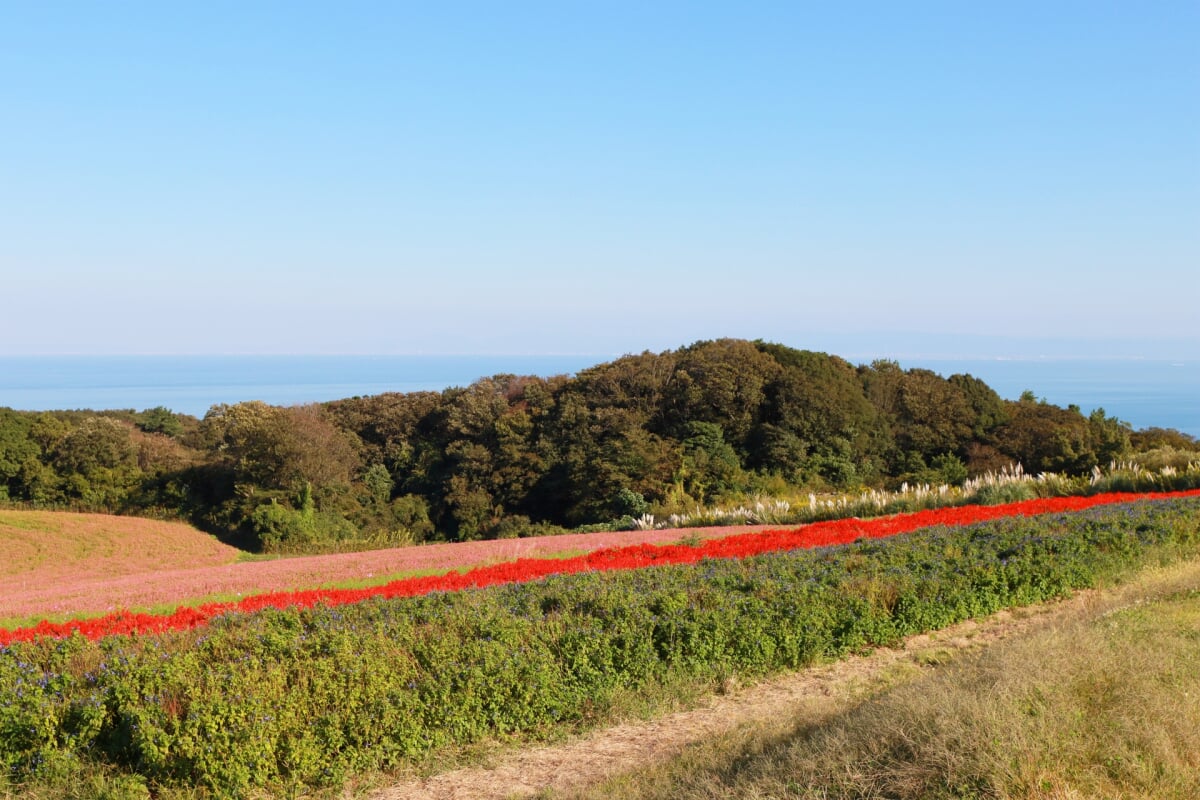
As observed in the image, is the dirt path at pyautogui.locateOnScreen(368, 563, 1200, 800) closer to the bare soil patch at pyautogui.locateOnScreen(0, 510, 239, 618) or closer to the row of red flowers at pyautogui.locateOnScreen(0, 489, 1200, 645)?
the row of red flowers at pyautogui.locateOnScreen(0, 489, 1200, 645)

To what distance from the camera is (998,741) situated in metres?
4.58

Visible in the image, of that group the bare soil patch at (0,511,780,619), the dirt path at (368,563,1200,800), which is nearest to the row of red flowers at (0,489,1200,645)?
the bare soil patch at (0,511,780,619)

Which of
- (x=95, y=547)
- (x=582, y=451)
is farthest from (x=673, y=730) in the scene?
(x=582, y=451)

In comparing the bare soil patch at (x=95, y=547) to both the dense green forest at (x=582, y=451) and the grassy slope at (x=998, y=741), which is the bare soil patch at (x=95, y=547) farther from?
the grassy slope at (x=998, y=741)

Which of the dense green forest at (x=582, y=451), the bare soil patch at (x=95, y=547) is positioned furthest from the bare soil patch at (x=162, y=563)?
the dense green forest at (x=582, y=451)

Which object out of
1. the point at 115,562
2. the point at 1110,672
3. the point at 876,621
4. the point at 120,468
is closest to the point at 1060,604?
the point at 876,621

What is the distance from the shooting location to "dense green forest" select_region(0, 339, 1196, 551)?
3616 centimetres

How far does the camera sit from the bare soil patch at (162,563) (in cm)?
1405

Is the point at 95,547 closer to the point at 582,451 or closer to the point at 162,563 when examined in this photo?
the point at 162,563

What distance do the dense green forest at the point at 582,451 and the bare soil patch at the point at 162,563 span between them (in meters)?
5.07

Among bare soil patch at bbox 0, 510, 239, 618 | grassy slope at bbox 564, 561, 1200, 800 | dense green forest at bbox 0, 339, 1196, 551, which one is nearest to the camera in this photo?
grassy slope at bbox 564, 561, 1200, 800

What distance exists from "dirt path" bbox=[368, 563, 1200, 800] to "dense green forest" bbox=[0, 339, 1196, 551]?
23.4 m

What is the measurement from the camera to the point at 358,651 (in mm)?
7125

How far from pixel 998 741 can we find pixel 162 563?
26848 millimetres
